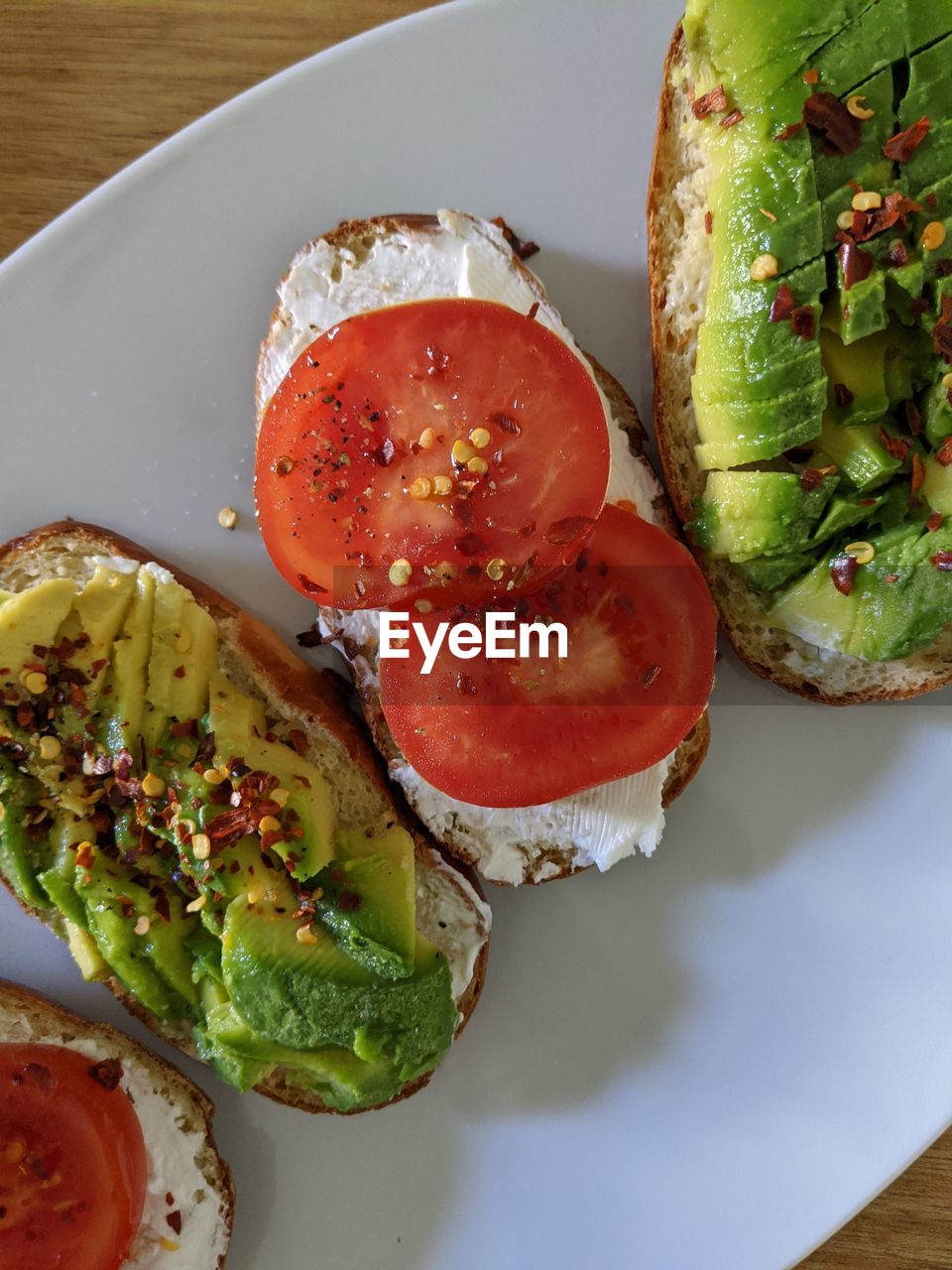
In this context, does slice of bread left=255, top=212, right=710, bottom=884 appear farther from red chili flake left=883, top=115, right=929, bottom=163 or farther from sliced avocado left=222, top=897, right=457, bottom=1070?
red chili flake left=883, top=115, right=929, bottom=163

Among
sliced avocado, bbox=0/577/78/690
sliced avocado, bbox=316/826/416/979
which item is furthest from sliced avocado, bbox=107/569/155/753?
sliced avocado, bbox=316/826/416/979

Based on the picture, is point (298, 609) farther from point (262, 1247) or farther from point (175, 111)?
point (262, 1247)

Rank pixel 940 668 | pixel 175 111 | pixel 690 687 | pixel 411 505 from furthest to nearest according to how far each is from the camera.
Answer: pixel 175 111 < pixel 940 668 < pixel 690 687 < pixel 411 505

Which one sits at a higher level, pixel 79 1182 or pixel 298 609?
pixel 298 609

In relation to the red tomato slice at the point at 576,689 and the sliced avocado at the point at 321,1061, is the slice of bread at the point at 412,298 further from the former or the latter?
the sliced avocado at the point at 321,1061

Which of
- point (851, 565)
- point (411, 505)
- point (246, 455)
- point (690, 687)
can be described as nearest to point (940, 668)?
point (851, 565)

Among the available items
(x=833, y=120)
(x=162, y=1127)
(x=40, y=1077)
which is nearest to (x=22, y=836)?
(x=40, y=1077)

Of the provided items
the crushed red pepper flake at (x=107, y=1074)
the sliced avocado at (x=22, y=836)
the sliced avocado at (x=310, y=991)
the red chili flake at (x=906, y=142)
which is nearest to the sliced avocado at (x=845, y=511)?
the red chili flake at (x=906, y=142)
